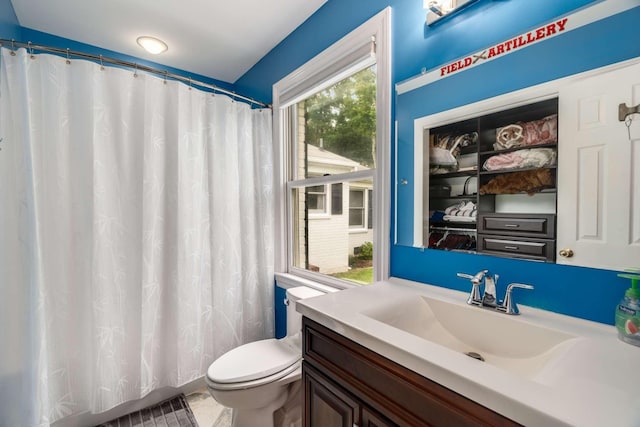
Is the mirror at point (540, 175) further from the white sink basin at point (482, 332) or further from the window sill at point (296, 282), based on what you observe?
the window sill at point (296, 282)

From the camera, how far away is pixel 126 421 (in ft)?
5.28

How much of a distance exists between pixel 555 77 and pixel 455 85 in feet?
1.03

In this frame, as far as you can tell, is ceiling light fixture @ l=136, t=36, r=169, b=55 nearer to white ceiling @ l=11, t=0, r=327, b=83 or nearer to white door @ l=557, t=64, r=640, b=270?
white ceiling @ l=11, t=0, r=327, b=83

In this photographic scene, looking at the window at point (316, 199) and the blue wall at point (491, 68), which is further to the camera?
the window at point (316, 199)

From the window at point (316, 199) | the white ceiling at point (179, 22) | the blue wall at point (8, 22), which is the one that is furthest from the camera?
the window at point (316, 199)

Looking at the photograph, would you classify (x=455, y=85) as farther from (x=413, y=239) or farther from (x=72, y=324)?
(x=72, y=324)

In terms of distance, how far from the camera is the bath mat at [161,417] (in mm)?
1578

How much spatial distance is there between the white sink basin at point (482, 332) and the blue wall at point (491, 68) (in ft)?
0.40

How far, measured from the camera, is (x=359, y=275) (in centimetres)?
160

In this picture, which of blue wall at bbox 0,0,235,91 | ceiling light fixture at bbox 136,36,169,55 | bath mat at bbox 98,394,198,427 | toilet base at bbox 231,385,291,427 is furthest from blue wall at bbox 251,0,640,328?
blue wall at bbox 0,0,235,91

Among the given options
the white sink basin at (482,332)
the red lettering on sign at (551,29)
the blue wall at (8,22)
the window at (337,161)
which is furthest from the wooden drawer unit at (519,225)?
the blue wall at (8,22)

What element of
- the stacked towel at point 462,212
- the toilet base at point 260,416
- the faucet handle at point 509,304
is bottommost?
the toilet base at point 260,416

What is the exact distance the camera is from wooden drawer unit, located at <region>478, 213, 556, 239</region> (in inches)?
33.6

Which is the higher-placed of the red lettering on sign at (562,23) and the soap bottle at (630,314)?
the red lettering on sign at (562,23)
